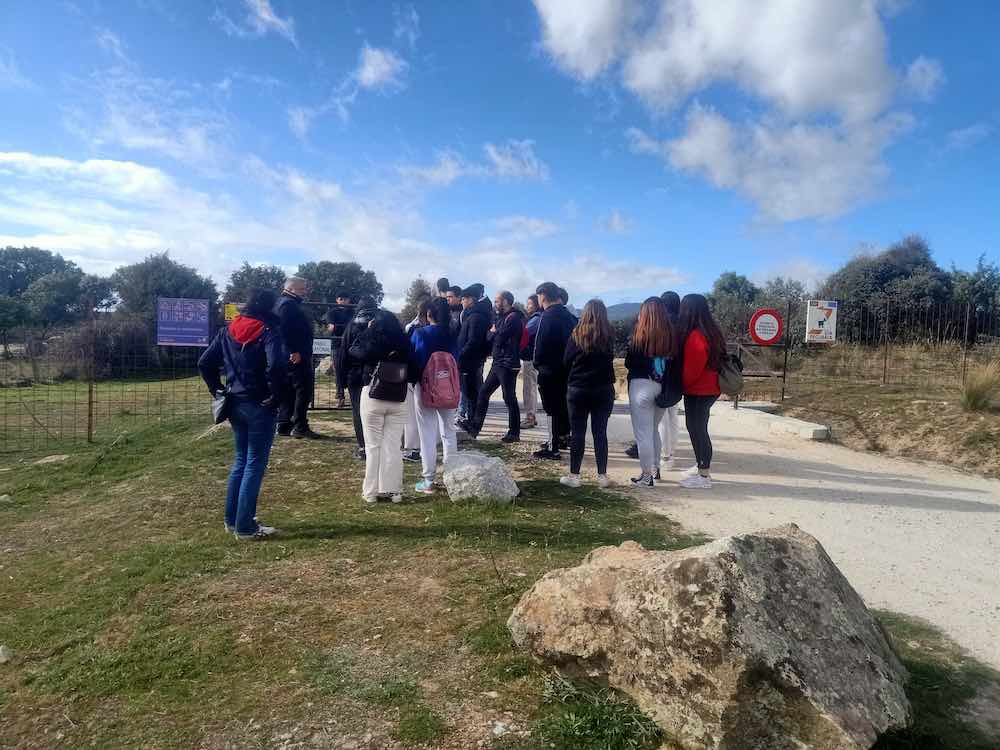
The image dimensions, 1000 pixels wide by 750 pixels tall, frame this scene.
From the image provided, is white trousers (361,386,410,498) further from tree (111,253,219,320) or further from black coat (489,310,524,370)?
tree (111,253,219,320)

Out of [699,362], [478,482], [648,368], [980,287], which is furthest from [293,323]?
[980,287]

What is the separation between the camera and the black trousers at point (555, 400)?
24.5 ft

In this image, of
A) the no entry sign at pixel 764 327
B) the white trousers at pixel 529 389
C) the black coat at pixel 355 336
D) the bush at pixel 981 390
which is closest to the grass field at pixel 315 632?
the black coat at pixel 355 336

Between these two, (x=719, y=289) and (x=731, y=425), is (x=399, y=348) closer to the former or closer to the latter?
(x=731, y=425)

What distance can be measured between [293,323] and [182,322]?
175 inches

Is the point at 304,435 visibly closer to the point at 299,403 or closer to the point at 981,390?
the point at 299,403

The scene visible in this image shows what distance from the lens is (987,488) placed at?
23.1ft

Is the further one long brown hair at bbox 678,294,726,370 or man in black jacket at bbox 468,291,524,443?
man in black jacket at bbox 468,291,524,443

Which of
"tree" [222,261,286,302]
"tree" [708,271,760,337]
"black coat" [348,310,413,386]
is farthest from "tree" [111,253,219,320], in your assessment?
"black coat" [348,310,413,386]

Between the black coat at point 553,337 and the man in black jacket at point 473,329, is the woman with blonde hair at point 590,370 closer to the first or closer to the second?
the black coat at point 553,337

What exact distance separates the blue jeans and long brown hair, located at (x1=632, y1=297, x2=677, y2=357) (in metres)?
3.48

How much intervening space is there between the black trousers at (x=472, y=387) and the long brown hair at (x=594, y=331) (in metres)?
2.84

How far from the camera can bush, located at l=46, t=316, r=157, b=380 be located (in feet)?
52.0

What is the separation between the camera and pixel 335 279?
123ft
